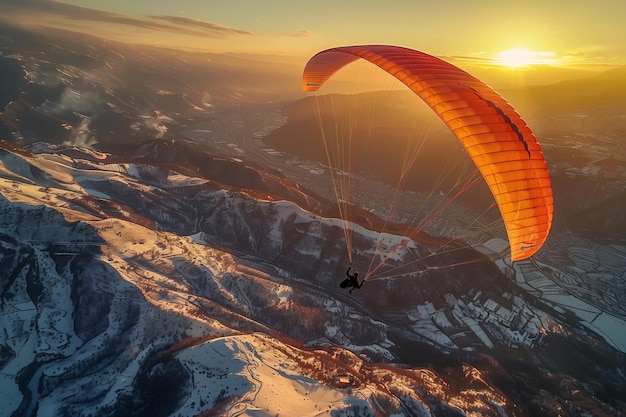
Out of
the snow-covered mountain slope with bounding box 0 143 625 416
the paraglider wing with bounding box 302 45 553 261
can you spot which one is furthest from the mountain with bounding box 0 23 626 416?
the paraglider wing with bounding box 302 45 553 261

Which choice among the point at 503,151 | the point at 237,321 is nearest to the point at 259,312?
the point at 237,321

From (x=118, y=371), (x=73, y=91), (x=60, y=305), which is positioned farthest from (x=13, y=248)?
(x=73, y=91)

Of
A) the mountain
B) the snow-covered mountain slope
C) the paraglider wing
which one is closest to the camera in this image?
the paraglider wing

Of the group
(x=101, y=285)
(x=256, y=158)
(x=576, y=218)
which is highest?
(x=576, y=218)

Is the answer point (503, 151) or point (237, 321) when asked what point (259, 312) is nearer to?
point (237, 321)

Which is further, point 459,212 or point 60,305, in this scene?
point 459,212

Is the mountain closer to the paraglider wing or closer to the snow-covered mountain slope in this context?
the snow-covered mountain slope

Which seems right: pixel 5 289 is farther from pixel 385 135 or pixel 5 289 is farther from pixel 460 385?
pixel 385 135
